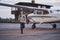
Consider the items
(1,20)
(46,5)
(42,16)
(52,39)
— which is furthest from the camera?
(1,20)

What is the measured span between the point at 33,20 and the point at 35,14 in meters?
0.55

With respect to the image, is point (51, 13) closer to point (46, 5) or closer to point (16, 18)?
point (46, 5)

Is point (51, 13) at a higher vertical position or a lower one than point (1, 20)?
higher

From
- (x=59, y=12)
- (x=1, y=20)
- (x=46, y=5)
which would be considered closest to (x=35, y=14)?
(x=59, y=12)

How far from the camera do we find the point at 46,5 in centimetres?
3384

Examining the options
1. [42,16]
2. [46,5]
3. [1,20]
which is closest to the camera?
[42,16]

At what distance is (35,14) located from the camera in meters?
19.4

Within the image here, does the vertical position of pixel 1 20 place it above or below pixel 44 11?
below

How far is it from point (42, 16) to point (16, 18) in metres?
19.5

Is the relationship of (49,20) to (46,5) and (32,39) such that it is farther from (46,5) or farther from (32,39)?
(46,5)

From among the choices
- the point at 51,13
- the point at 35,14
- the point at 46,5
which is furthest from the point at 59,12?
the point at 46,5

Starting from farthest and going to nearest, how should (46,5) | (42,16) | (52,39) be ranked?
(46,5) → (42,16) → (52,39)

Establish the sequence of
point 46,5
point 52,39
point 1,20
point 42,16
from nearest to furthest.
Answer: point 52,39
point 42,16
point 46,5
point 1,20

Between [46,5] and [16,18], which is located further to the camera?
[16,18]
